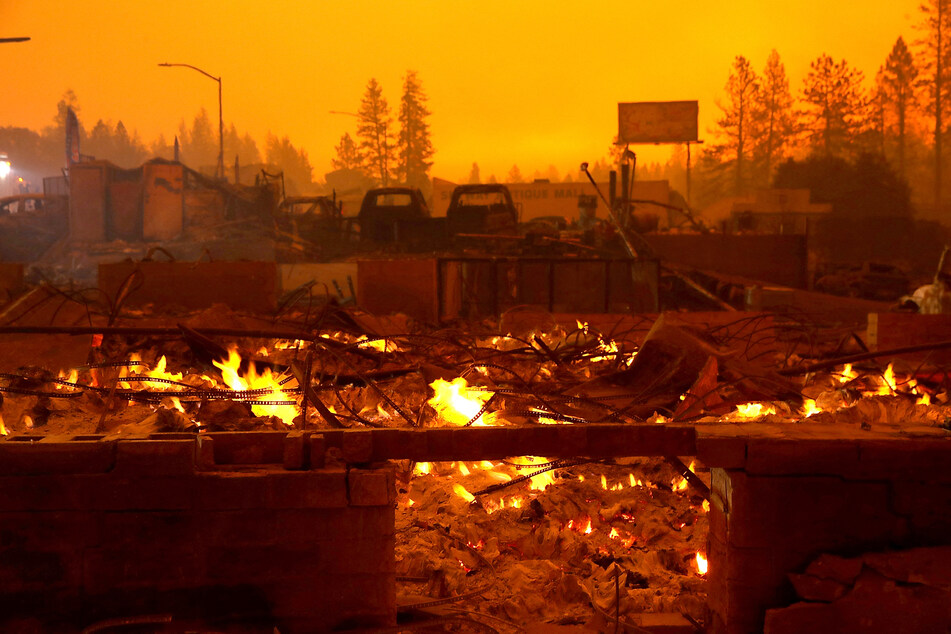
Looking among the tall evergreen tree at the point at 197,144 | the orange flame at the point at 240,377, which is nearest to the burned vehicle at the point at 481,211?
the orange flame at the point at 240,377

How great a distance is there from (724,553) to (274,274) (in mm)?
8279

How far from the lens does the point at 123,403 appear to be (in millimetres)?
5160

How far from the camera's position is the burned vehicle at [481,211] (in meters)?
17.2

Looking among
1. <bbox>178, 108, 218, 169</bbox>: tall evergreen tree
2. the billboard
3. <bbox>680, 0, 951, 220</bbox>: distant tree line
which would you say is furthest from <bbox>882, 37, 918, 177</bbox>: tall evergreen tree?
<bbox>178, 108, 218, 169</bbox>: tall evergreen tree

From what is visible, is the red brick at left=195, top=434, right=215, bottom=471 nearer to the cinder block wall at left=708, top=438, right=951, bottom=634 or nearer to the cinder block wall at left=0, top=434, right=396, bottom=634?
the cinder block wall at left=0, top=434, right=396, bottom=634

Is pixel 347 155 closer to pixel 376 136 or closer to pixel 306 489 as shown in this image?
pixel 376 136

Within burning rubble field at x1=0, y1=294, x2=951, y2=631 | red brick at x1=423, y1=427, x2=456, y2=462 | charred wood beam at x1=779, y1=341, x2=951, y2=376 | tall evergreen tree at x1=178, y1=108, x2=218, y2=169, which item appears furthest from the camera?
tall evergreen tree at x1=178, y1=108, x2=218, y2=169

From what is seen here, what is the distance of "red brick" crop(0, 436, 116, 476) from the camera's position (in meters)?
3.05

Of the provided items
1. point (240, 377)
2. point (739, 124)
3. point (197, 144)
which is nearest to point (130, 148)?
point (197, 144)

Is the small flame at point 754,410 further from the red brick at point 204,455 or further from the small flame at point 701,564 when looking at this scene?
the red brick at point 204,455

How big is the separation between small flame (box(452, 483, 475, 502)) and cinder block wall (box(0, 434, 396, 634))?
1440mm

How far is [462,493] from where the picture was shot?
462 centimetres

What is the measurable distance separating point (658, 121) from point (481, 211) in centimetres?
1766

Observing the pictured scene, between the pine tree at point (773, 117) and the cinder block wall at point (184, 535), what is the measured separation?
4990cm
